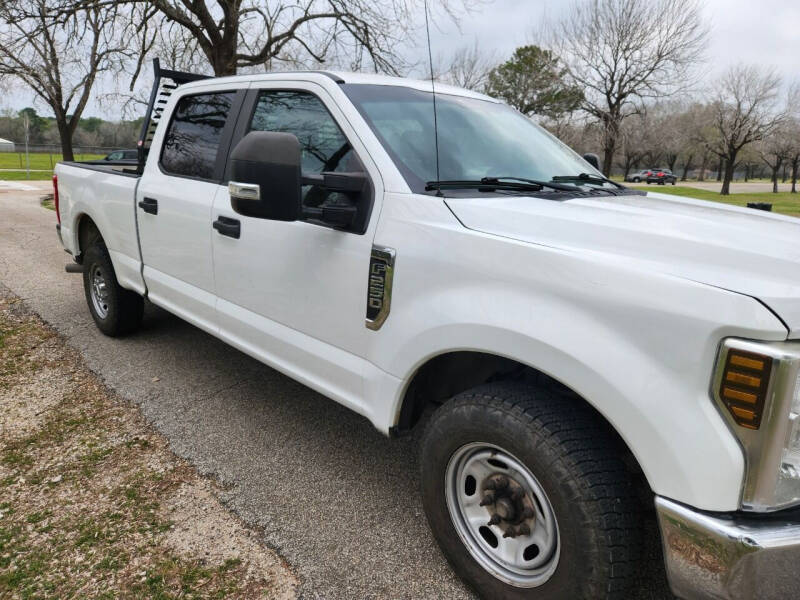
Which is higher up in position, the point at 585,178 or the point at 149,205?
the point at 585,178

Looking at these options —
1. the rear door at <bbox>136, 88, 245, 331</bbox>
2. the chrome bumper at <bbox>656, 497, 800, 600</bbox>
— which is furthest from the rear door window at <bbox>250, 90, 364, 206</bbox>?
the chrome bumper at <bbox>656, 497, 800, 600</bbox>

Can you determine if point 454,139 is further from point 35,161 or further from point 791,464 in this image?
point 35,161

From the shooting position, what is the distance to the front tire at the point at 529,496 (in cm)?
179

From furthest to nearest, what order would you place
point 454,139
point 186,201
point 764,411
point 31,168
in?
point 31,168 < point 186,201 < point 454,139 < point 764,411

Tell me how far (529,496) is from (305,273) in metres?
1.31

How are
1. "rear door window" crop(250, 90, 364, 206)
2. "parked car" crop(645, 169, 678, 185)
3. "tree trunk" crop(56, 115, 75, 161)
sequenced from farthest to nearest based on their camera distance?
"parked car" crop(645, 169, 678, 185) → "tree trunk" crop(56, 115, 75, 161) → "rear door window" crop(250, 90, 364, 206)

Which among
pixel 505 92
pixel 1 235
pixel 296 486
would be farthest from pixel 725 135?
pixel 296 486

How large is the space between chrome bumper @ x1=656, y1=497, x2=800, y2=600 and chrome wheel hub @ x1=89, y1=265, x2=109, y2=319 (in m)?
4.36

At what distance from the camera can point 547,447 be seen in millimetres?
1833

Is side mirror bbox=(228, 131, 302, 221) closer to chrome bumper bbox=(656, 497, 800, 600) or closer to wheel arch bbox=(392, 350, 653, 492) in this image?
wheel arch bbox=(392, 350, 653, 492)

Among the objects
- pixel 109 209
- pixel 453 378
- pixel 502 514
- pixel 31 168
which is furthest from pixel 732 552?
pixel 31 168

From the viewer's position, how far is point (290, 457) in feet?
10.4

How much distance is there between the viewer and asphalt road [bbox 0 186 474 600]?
2.39m

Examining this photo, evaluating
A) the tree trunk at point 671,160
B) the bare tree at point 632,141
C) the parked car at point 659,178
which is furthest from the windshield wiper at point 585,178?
the tree trunk at point 671,160
